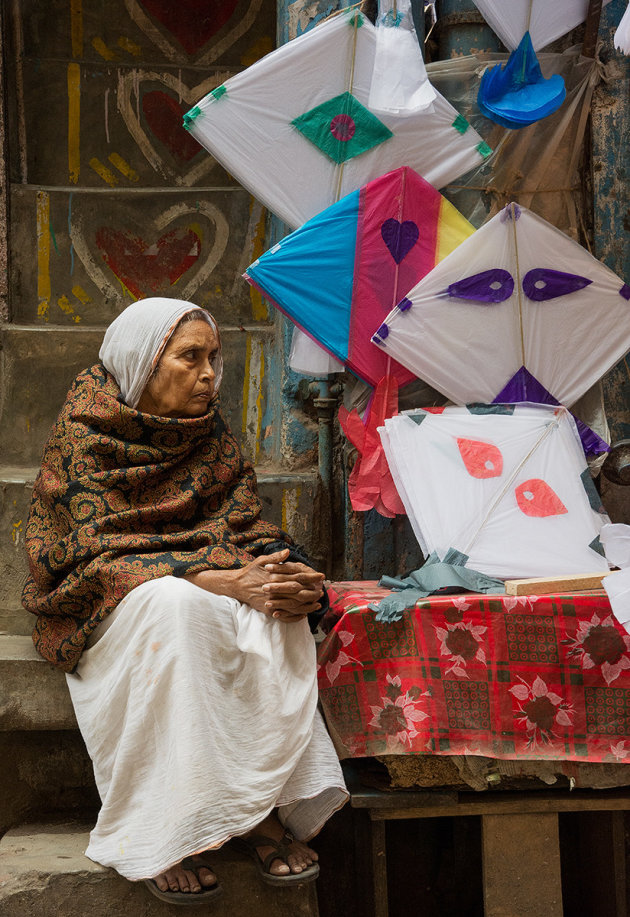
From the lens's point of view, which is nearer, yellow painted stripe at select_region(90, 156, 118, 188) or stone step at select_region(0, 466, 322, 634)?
stone step at select_region(0, 466, 322, 634)

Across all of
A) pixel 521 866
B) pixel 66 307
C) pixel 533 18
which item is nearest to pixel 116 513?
pixel 521 866

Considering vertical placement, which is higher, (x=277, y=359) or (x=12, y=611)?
(x=277, y=359)

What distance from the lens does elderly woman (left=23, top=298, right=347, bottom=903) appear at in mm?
2047

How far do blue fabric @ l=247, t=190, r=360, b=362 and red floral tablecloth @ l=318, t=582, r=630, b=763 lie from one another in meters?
0.95

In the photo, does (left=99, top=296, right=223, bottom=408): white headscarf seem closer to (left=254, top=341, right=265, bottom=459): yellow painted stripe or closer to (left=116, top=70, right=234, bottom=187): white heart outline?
(left=254, top=341, right=265, bottom=459): yellow painted stripe

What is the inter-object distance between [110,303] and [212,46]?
112 cm

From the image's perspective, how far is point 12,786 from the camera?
264 cm

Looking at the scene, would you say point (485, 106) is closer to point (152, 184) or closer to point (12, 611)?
point (152, 184)

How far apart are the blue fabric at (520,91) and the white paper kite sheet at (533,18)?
0.06 m

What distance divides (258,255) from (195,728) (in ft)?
7.46

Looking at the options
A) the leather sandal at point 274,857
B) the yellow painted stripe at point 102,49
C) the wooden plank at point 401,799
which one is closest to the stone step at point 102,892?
the leather sandal at point 274,857

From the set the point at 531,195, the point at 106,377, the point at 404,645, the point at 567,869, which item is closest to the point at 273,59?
the point at 531,195

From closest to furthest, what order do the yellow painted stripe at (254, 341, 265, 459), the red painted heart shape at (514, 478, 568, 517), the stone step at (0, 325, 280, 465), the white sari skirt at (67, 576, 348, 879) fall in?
the white sari skirt at (67, 576, 348, 879), the red painted heart shape at (514, 478, 568, 517), the stone step at (0, 325, 280, 465), the yellow painted stripe at (254, 341, 265, 459)

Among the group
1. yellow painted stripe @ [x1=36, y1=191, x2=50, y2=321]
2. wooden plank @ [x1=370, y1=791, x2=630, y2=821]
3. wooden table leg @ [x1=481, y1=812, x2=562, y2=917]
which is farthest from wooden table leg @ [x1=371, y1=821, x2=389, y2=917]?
yellow painted stripe @ [x1=36, y1=191, x2=50, y2=321]
